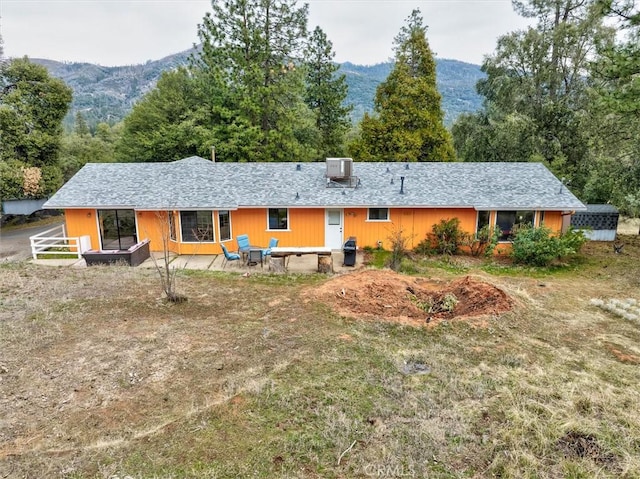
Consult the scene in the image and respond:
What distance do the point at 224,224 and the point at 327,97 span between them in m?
15.8

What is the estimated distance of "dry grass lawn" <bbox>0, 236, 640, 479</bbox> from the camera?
434 centimetres

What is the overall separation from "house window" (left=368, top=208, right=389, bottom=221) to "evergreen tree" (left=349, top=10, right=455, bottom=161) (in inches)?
310

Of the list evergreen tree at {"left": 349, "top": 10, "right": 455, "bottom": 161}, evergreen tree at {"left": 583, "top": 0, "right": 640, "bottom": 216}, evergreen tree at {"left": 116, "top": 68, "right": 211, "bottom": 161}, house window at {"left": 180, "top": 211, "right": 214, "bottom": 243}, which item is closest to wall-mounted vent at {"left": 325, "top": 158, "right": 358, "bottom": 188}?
house window at {"left": 180, "top": 211, "right": 214, "bottom": 243}

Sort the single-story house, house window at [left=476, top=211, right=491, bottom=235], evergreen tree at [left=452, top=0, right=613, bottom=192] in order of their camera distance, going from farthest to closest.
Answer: evergreen tree at [left=452, top=0, right=613, bottom=192], house window at [left=476, top=211, right=491, bottom=235], the single-story house

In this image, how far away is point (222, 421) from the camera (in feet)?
16.3

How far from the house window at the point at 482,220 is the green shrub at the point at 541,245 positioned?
1.24 m

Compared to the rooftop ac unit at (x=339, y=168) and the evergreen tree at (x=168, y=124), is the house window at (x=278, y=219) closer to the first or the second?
the rooftop ac unit at (x=339, y=168)

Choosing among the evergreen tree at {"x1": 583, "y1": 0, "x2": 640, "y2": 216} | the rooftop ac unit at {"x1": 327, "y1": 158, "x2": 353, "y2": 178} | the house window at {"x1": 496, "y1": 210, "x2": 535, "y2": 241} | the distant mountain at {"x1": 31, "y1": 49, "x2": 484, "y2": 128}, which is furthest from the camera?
the distant mountain at {"x1": 31, "y1": 49, "x2": 484, "y2": 128}

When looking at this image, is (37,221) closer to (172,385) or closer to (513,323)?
(172,385)

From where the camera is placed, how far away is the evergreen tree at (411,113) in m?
21.7

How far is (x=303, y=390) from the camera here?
572cm

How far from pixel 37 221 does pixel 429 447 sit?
1022 inches

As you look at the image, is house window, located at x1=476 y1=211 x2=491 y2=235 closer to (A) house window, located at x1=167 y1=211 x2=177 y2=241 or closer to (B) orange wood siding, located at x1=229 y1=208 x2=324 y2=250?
(B) orange wood siding, located at x1=229 y1=208 x2=324 y2=250

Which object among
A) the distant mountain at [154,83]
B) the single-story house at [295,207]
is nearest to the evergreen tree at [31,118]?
the single-story house at [295,207]
